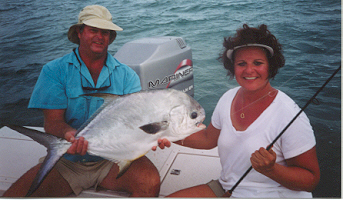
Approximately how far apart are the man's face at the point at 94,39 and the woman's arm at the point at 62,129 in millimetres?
374

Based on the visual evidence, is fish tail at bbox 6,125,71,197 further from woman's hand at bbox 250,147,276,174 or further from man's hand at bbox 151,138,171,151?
woman's hand at bbox 250,147,276,174

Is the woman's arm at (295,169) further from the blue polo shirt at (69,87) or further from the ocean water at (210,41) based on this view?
the blue polo shirt at (69,87)

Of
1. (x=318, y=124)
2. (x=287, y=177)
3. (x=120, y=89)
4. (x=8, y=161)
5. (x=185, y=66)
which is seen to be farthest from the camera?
(x=185, y=66)

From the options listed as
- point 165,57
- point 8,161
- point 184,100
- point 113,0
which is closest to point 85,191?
point 8,161

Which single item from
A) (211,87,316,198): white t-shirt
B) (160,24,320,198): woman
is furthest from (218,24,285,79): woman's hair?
(211,87,316,198): white t-shirt

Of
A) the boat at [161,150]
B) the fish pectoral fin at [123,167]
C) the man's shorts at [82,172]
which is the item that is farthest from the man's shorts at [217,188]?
the man's shorts at [82,172]

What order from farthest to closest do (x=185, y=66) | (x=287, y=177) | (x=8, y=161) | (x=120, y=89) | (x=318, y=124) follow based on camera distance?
1. (x=185, y=66)
2. (x=318, y=124)
3. (x=8, y=161)
4. (x=120, y=89)
5. (x=287, y=177)

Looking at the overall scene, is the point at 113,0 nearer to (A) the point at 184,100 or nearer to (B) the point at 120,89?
(B) the point at 120,89

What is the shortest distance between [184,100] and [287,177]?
1.73 ft

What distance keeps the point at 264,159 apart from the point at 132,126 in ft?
1.91

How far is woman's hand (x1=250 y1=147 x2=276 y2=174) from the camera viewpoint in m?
1.03

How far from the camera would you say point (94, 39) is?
1434 mm

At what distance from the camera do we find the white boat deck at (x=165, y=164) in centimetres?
166

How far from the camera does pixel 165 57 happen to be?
2393mm
